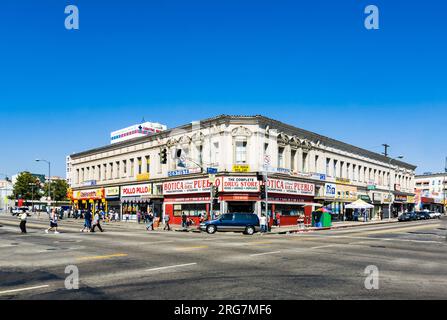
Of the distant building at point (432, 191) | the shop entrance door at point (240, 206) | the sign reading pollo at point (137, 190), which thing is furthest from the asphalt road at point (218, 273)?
the distant building at point (432, 191)

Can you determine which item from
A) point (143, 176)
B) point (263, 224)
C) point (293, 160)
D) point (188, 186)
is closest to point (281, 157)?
point (293, 160)

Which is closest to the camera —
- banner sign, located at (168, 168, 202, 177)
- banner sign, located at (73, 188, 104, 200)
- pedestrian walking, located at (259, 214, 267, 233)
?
pedestrian walking, located at (259, 214, 267, 233)

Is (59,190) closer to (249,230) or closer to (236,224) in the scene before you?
(236,224)

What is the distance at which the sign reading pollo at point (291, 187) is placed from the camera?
42713mm

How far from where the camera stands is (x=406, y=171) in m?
80.7

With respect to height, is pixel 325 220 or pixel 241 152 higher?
pixel 241 152

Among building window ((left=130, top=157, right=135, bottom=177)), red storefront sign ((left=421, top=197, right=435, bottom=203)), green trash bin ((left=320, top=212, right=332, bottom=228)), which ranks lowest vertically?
red storefront sign ((left=421, top=197, right=435, bottom=203))

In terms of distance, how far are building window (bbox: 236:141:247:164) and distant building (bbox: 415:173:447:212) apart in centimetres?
5784

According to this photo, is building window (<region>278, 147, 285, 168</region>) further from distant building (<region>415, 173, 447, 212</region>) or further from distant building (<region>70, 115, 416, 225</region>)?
distant building (<region>415, 173, 447, 212</region>)

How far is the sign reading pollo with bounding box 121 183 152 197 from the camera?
51312 mm

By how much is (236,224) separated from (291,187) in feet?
49.1

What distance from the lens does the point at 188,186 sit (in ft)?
148

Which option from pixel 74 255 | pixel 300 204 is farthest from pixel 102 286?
pixel 300 204
